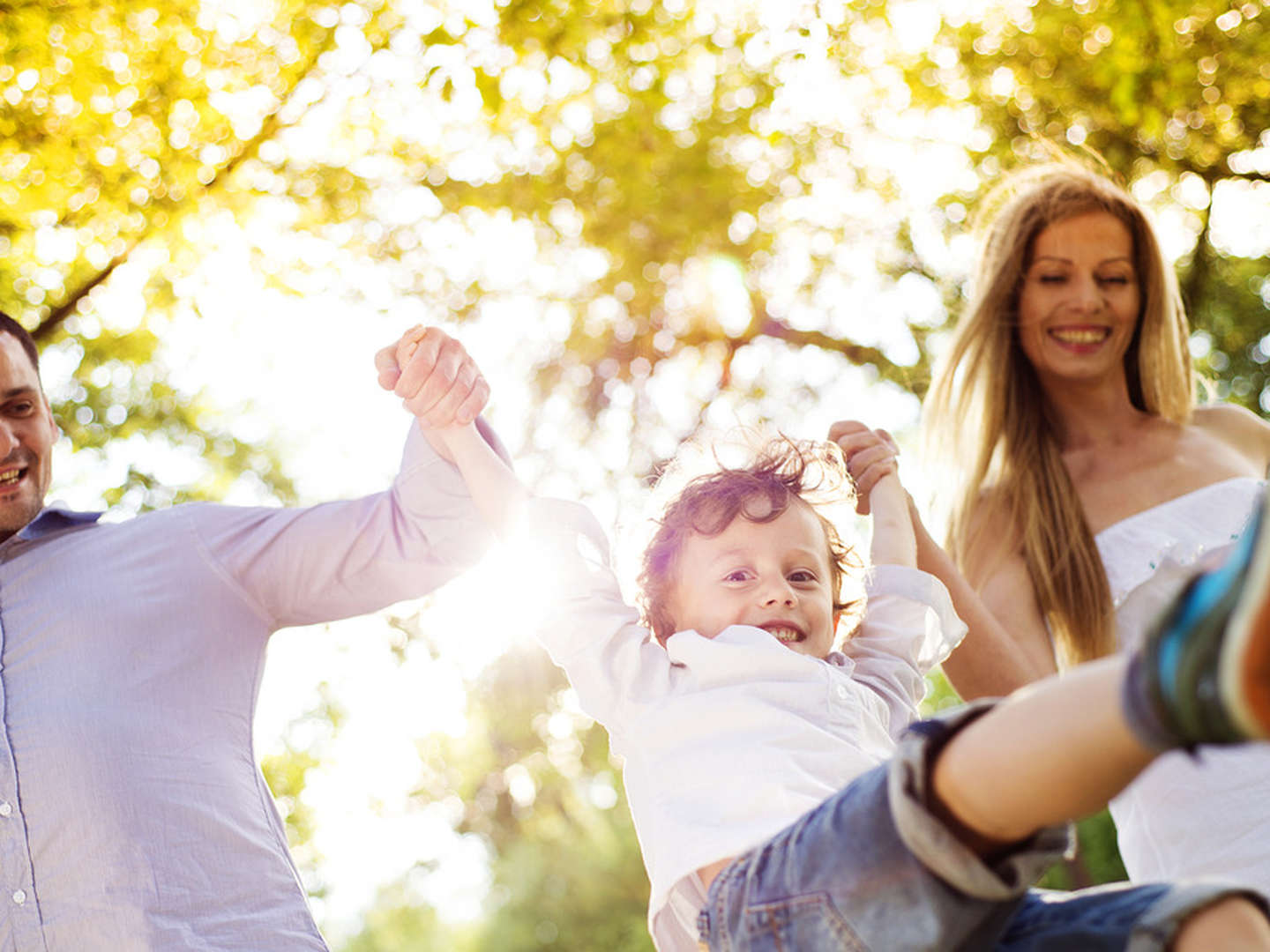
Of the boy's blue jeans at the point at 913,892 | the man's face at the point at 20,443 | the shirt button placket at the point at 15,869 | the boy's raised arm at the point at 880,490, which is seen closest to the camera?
the boy's blue jeans at the point at 913,892

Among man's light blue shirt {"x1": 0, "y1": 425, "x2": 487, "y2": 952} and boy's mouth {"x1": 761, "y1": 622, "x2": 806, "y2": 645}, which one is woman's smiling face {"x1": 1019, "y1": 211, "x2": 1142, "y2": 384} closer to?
boy's mouth {"x1": 761, "y1": 622, "x2": 806, "y2": 645}

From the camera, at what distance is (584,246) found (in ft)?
25.5

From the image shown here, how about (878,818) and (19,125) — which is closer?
(878,818)

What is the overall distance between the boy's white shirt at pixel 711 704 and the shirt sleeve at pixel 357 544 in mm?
336

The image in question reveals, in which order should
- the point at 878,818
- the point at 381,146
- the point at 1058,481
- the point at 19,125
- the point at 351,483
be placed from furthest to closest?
the point at 351,483 < the point at 381,146 < the point at 19,125 < the point at 1058,481 < the point at 878,818

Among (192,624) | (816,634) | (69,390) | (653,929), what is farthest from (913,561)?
(69,390)

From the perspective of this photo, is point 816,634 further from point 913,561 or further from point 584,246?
point 584,246

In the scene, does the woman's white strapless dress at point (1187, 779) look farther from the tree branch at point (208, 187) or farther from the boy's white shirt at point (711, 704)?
the tree branch at point (208, 187)

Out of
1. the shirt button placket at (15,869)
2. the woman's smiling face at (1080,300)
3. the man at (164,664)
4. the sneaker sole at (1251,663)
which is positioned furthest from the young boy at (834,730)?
the shirt button placket at (15,869)

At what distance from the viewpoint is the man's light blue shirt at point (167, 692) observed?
239 cm

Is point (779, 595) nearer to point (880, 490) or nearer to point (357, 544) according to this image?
point (880, 490)

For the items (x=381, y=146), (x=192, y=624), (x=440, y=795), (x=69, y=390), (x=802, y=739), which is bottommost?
(x=440, y=795)

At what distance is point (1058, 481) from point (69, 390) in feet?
19.7

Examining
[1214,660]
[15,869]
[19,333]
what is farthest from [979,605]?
[19,333]
